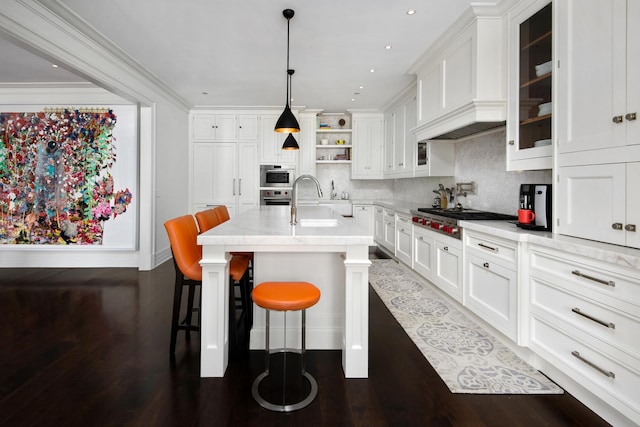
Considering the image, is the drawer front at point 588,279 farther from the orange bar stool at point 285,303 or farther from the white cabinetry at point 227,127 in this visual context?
the white cabinetry at point 227,127

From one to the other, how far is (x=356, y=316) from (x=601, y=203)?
145cm

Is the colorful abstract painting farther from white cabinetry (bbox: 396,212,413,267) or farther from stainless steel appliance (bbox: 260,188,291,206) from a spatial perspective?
white cabinetry (bbox: 396,212,413,267)

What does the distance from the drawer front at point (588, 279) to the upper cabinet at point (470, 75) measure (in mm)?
1342

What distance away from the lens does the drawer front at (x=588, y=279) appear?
140cm

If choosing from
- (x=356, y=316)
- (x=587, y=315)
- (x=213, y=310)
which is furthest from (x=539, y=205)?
(x=213, y=310)

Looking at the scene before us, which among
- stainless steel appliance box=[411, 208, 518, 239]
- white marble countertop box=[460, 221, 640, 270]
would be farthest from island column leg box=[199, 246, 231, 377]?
stainless steel appliance box=[411, 208, 518, 239]

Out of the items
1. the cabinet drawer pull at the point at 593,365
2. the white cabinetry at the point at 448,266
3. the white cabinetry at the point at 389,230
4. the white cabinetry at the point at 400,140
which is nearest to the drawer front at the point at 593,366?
the cabinet drawer pull at the point at 593,365

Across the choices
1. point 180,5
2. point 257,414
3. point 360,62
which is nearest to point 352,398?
point 257,414

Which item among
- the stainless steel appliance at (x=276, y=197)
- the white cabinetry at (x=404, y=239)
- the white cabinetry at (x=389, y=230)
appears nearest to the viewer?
the white cabinetry at (x=404, y=239)

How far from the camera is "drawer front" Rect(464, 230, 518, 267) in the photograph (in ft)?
6.94

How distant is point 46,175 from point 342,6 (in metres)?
4.52

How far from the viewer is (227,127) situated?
19.0 feet

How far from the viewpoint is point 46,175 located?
4336 millimetres

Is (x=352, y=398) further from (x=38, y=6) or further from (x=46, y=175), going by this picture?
(x=46, y=175)
